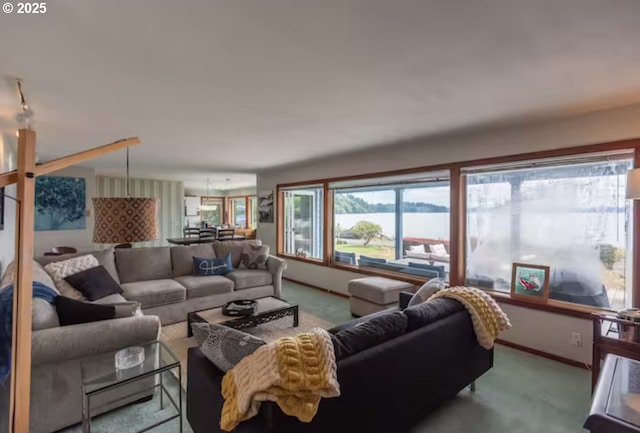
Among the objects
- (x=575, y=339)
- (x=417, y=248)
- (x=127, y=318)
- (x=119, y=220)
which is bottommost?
(x=575, y=339)

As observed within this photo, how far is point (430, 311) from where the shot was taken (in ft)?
6.69

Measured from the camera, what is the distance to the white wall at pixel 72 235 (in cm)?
625

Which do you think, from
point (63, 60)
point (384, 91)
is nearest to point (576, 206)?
point (384, 91)

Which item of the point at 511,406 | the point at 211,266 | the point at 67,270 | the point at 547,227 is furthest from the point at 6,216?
the point at 547,227

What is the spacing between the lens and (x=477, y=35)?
5.15 ft

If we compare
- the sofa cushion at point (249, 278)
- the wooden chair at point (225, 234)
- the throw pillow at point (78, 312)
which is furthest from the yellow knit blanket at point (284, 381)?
the wooden chair at point (225, 234)

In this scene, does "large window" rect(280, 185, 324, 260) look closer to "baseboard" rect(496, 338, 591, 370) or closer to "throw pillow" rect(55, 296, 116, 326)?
"baseboard" rect(496, 338, 591, 370)

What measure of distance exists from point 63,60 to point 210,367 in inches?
74.3

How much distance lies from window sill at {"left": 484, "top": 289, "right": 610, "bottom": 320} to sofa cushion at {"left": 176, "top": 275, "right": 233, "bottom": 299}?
3301 millimetres

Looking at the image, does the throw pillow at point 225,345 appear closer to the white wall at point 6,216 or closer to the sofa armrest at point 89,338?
the sofa armrest at point 89,338

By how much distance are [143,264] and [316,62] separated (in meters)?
3.67

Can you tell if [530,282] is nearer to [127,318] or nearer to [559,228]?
[559,228]

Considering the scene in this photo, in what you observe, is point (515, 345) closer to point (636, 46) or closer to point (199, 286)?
point (636, 46)

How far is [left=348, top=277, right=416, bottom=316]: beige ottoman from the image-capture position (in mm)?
3853
